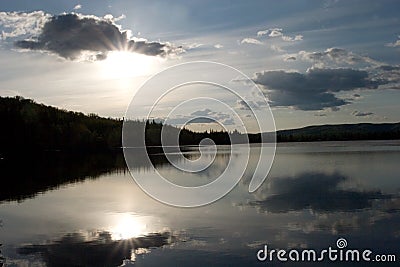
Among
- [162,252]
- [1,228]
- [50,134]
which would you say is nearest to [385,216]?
[162,252]

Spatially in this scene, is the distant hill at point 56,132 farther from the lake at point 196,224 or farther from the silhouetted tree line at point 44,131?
the lake at point 196,224

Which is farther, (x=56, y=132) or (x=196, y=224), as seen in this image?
(x=56, y=132)

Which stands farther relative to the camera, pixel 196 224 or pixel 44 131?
pixel 44 131

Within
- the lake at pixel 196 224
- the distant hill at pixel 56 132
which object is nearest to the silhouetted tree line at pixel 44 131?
the distant hill at pixel 56 132

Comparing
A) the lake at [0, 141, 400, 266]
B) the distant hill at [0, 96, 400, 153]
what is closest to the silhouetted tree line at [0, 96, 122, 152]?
the distant hill at [0, 96, 400, 153]

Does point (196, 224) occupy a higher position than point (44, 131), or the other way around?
point (44, 131)

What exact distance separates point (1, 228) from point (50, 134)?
94424mm

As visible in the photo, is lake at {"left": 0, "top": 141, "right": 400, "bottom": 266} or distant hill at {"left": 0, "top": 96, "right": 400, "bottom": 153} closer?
lake at {"left": 0, "top": 141, "right": 400, "bottom": 266}

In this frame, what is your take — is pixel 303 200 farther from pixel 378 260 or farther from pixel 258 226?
pixel 378 260

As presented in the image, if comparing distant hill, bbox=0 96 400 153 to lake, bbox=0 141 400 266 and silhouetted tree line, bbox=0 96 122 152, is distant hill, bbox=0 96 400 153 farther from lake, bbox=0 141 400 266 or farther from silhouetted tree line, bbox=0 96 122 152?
lake, bbox=0 141 400 266

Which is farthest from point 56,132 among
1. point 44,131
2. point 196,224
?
point 196,224

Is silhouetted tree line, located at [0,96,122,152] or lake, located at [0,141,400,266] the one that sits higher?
silhouetted tree line, located at [0,96,122,152]

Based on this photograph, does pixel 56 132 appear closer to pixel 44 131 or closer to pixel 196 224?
pixel 44 131

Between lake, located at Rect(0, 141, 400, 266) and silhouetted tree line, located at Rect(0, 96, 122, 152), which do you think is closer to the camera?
lake, located at Rect(0, 141, 400, 266)
